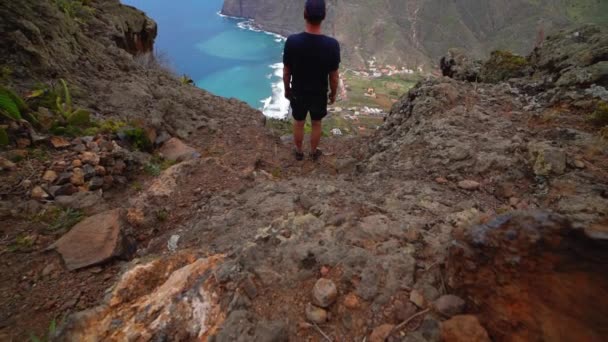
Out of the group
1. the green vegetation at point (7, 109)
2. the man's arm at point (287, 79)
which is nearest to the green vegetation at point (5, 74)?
the green vegetation at point (7, 109)

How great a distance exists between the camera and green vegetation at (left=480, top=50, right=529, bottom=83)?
18.0 ft

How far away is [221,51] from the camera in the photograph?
268 ft

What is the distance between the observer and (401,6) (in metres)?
97.2

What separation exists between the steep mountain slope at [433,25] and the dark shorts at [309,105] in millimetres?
86895

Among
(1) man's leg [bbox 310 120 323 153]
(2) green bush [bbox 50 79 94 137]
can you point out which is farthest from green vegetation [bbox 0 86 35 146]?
(1) man's leg [bbox 310 120 323 153]

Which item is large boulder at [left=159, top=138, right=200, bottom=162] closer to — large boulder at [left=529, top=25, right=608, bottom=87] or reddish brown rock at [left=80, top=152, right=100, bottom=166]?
reddish brown rock at [left=80, top=152, right=100, bottom=166]

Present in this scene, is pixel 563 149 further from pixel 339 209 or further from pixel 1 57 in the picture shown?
pixel 1 57

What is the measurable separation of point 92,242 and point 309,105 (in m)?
3.03

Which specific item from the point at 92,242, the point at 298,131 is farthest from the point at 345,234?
the point at 298,131

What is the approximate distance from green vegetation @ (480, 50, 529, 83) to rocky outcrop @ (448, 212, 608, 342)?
5.15 m

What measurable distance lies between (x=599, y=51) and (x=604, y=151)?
8.19ft

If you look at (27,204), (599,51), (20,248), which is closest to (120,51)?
A: (27,204)

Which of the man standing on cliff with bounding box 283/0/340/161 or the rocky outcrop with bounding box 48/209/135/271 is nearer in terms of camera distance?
the rocky outcrop with bounding box 48/209/135/271

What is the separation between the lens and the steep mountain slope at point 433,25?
7894cm
